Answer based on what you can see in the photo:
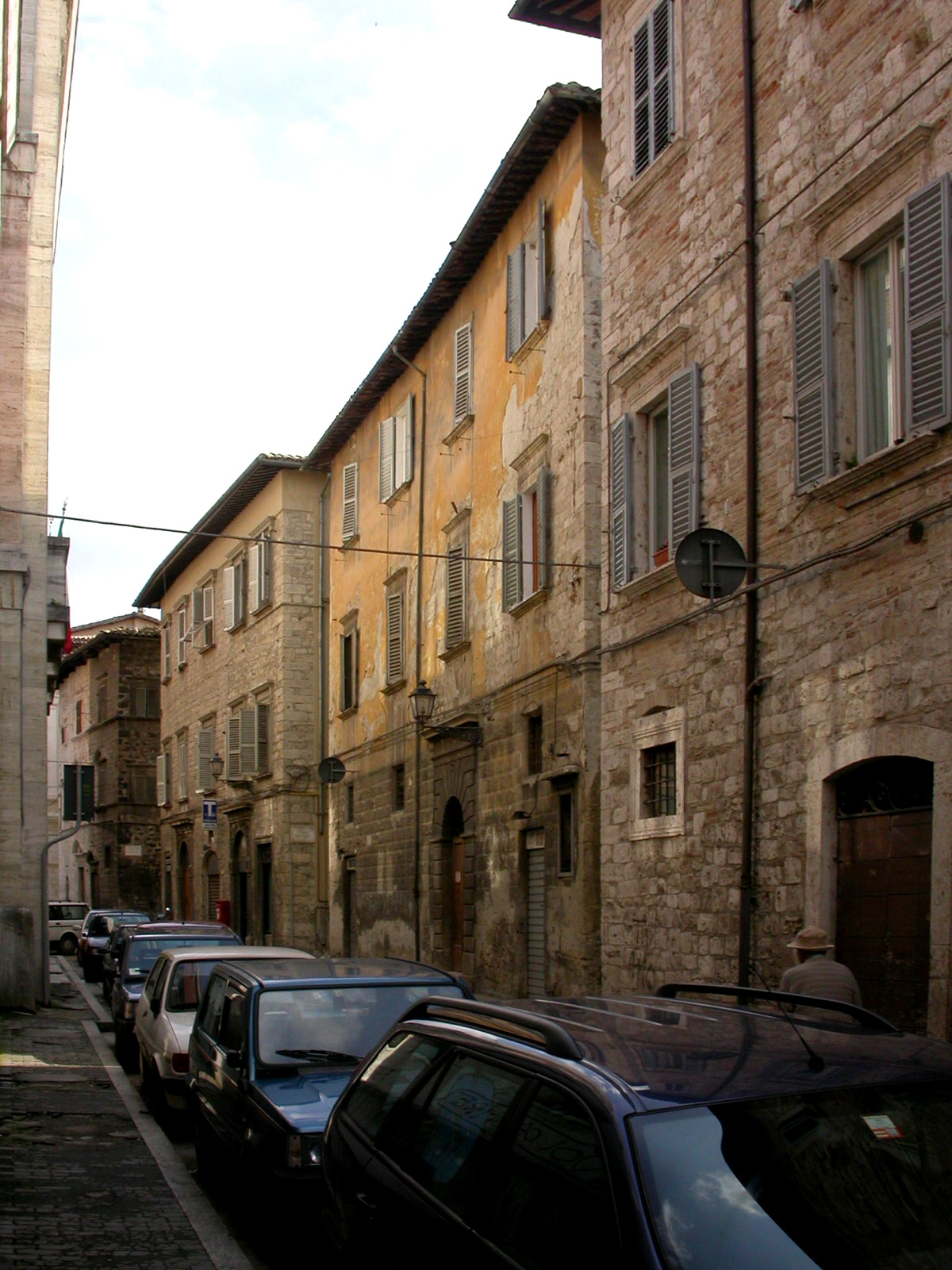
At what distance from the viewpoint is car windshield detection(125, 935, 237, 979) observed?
56.9 feet

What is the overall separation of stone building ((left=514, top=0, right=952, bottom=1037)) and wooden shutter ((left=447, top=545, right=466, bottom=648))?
599cm

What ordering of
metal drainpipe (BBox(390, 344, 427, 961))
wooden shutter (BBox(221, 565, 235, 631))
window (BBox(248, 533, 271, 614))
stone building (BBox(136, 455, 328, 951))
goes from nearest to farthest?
metal drainpipe (BBox(390, 344, 427, 961)) → stone building (BBox(136, 455, 328, 951)) → window (BBox(248, 533, 271, 614)) → wooden shutter (BBox(221, 565, 235, 631))

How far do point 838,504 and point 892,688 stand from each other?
1.52 metres

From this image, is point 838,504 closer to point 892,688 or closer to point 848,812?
point 892,688

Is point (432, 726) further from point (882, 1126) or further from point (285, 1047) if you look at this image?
point (882, 1126)

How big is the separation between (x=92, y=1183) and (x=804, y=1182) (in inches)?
270

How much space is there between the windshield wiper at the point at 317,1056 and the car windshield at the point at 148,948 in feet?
29.9

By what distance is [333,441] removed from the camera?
29.8 meters

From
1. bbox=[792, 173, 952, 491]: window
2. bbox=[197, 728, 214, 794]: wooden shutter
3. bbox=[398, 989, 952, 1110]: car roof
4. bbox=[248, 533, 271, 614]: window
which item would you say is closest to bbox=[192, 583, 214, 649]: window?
bbox=[197, 728, 214, 794]: wooden shutter

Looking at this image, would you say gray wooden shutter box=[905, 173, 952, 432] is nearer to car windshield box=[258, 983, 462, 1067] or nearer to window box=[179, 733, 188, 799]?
car windshield box=[258, 983, 462, 1067]

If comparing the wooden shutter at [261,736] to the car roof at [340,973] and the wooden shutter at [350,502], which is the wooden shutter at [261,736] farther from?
the car roof at [340,973]

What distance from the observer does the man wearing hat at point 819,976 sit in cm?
897

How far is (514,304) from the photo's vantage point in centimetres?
1959

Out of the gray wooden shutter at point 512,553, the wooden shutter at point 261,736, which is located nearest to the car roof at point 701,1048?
the gray wooden shutter at point 512,553
